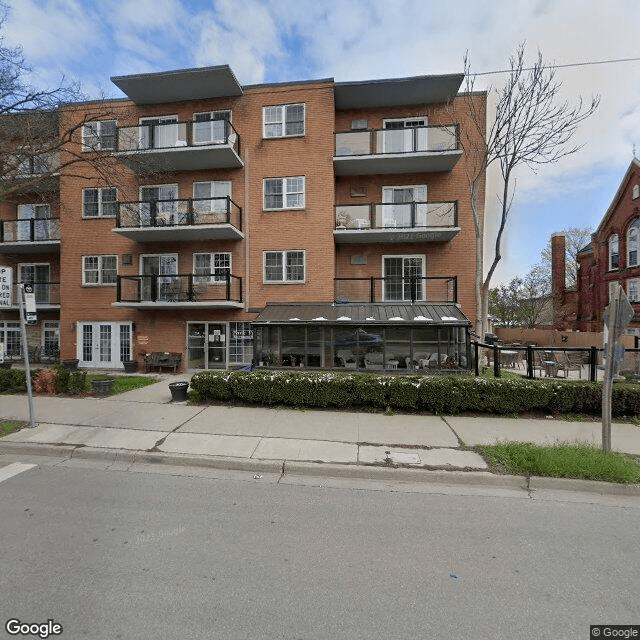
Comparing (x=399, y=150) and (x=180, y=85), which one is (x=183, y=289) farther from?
(x=399, y=150)

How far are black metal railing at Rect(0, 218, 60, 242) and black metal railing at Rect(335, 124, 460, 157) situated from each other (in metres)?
13.3

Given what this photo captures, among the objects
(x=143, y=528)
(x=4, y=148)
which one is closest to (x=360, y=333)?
(x=143, y=528)

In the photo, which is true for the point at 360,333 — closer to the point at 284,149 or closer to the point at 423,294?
the point at 423,294

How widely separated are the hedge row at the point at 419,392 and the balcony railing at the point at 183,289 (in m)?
6.38

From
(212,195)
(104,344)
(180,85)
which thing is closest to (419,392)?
(212,195)

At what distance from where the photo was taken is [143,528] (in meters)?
3.46

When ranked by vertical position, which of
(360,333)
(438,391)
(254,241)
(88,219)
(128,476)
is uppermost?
(88,219)

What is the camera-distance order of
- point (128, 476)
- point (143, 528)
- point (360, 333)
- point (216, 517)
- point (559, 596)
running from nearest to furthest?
point (559, 596) < point (143, 528) < point (216, 517) < point (128, 476) < point (360, 333)

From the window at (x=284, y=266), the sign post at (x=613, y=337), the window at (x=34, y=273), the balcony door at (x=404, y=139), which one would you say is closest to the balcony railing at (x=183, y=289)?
the window at (x=284, y=266)

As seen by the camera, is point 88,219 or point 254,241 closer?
point 254,241

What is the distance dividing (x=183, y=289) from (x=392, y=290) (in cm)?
854

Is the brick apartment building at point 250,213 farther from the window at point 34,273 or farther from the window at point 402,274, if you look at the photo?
the window at point 34,273

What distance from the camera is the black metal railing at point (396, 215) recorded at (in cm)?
1327

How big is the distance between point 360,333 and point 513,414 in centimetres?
503
